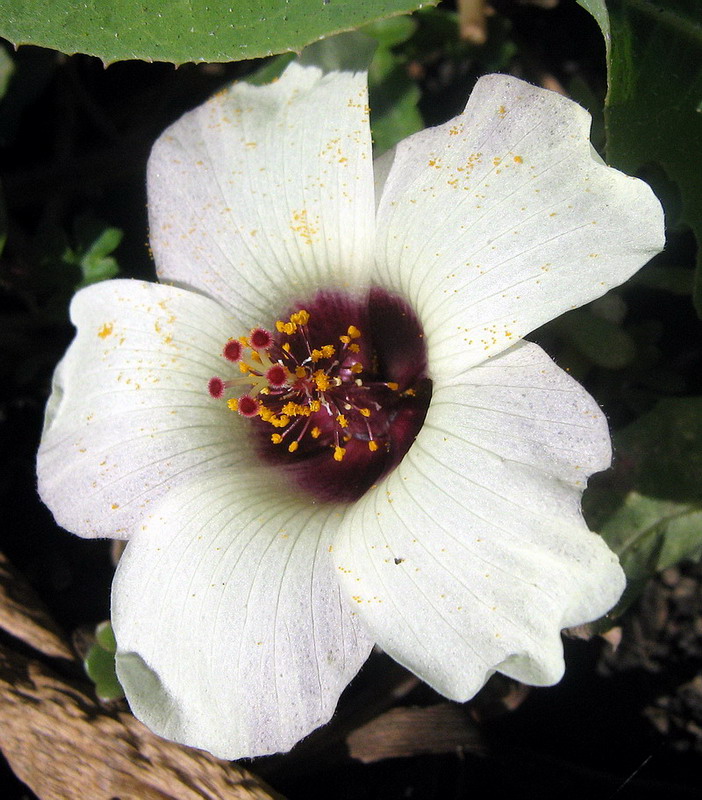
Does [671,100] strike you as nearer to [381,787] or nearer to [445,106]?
[445,106]

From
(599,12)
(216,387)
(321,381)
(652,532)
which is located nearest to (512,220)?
(599,12)

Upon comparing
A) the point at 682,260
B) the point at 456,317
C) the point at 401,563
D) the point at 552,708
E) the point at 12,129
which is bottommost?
the point at 552,708

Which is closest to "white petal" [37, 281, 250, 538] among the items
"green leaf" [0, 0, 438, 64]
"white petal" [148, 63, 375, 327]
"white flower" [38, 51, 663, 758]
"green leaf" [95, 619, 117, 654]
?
"white flower" [38, 51, 663, 758]

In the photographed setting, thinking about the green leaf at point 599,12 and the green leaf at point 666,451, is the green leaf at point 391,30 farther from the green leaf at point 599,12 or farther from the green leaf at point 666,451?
the green leaf at point 666,451

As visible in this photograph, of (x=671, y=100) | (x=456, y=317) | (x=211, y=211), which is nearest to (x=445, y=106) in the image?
(x=671, y=100)

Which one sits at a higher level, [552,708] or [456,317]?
[456,317]

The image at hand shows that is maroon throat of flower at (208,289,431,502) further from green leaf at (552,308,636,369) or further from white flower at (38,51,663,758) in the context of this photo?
green leaf at (552,308,636,369)
